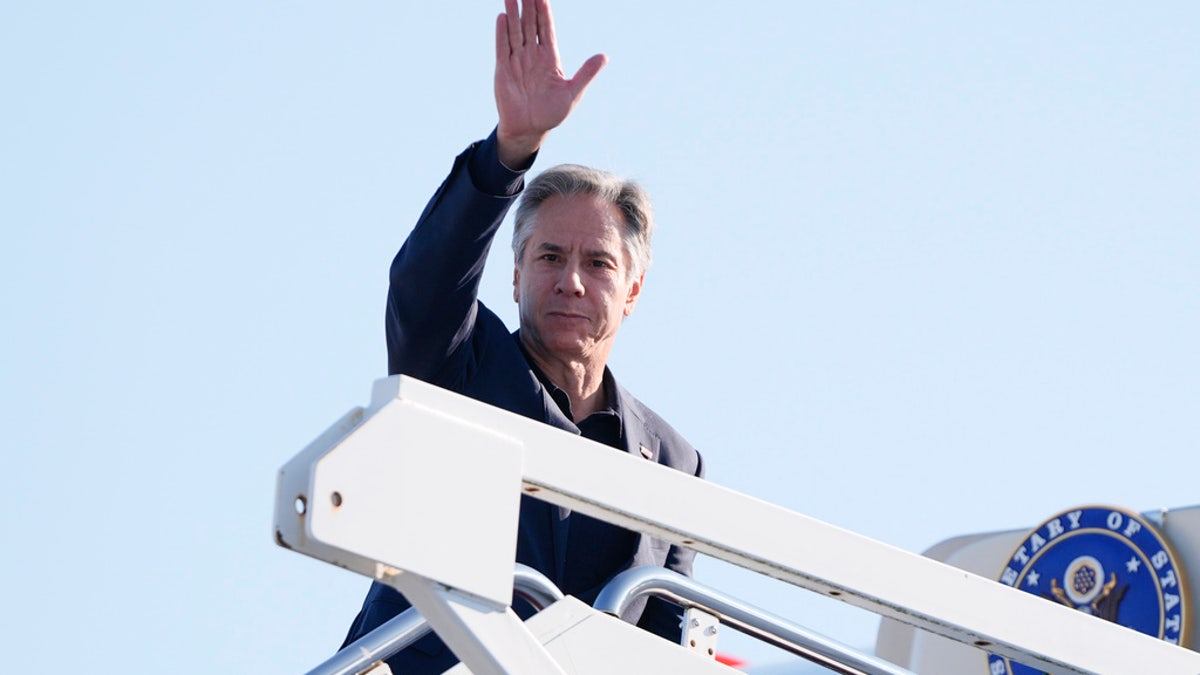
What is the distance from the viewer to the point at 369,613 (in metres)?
3.94

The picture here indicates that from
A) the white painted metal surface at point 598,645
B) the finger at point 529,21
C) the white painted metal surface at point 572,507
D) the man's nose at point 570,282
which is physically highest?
the finger at point 529,21

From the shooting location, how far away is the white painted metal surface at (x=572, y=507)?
2293 mm

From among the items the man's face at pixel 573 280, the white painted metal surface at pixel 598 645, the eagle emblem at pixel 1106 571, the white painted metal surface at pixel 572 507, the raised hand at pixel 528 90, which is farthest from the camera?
the eagle emblem at pixel 1106 571

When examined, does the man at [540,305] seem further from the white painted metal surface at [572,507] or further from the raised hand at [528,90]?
the white painted metal surface at [572,507]

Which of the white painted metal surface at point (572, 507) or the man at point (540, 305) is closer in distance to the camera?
the white painted metal surface at point (572, 507)

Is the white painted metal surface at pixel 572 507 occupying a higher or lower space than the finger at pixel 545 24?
lower

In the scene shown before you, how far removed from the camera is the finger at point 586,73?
3.93 m

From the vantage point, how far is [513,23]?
4.04m

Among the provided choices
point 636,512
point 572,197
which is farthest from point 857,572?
point 572,197

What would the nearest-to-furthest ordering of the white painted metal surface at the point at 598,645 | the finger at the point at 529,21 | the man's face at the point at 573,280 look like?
the white painted metal surface at the point at 598,645 → the finger at the point at 529,21 → the man's face at the point at 573,280

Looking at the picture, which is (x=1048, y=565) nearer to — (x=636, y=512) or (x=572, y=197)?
(x=572, y=197)

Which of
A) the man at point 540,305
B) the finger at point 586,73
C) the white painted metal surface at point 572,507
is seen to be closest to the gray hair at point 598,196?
the man at point 540,305

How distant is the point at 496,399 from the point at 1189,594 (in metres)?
4.50

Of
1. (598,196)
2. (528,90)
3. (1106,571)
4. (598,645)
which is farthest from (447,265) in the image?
(1106,571)
